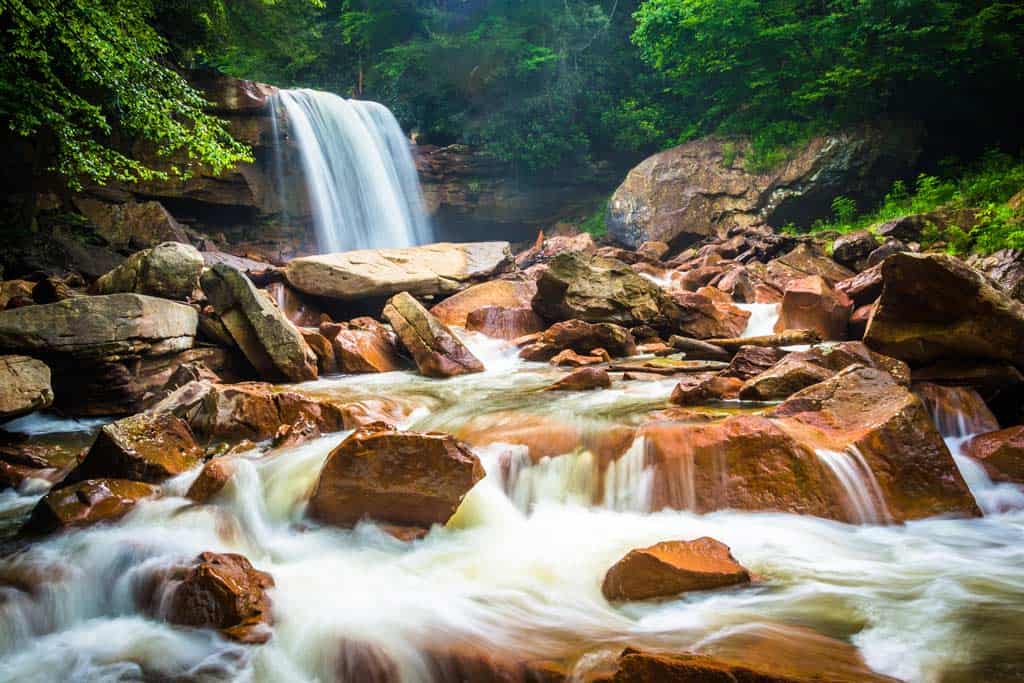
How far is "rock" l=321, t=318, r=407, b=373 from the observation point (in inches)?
326

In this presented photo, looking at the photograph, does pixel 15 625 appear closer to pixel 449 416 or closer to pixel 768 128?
pixel 449 416

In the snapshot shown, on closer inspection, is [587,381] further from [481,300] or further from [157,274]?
[157,274]

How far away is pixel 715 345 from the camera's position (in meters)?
8.12

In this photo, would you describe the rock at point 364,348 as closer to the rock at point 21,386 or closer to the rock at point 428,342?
the rock at point 428,342

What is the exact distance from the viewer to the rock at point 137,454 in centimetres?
418

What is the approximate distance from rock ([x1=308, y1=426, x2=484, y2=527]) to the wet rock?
23.1 feet

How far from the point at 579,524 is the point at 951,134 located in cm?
1951

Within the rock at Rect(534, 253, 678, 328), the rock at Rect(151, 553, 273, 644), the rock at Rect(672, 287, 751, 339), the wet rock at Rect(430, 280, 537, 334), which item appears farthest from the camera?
the wet rock at Rect(430, 280, 537, 334)

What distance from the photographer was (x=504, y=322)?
10.5 m

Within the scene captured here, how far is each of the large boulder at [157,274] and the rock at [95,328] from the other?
0.67 m

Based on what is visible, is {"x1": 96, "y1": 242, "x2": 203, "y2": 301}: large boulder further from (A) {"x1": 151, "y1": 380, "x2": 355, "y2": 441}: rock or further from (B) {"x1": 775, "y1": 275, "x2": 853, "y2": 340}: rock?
(B) {"x1": 775, "y1": 275, "x2": 853, "y2": 340}: rock

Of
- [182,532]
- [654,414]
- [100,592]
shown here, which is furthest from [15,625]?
[654,414]

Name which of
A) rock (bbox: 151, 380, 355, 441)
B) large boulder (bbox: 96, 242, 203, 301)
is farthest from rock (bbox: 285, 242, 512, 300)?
rock (bbox: 151, 380, 355, 441)

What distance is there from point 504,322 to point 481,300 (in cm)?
106
